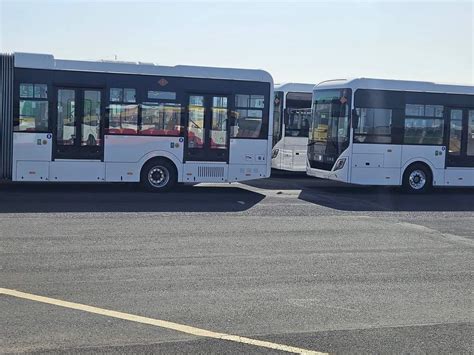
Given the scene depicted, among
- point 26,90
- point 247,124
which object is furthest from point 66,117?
point 247,124

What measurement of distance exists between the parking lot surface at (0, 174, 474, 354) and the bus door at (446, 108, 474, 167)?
155 inches

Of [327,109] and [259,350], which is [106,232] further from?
[327,109]

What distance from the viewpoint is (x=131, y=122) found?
17203 millimetres

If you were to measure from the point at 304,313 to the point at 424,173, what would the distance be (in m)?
13.2

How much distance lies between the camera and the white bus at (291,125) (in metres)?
23.2

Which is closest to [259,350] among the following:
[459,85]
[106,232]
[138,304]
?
[138,304]

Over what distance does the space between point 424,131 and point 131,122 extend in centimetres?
830

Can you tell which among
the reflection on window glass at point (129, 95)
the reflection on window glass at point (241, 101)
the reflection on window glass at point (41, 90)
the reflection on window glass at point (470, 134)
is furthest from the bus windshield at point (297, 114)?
the reflection on window glass at point (41, 90)

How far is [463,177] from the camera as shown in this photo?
64.2ft

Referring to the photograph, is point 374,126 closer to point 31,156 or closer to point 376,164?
point 376,164

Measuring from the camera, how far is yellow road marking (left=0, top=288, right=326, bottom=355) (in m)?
6.01

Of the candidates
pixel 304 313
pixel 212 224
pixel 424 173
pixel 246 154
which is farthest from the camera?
pixel 424 173

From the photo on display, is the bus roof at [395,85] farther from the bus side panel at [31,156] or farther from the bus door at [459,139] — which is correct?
the bus side panel at [31,156]

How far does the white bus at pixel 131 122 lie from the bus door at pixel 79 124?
0.02 metres
